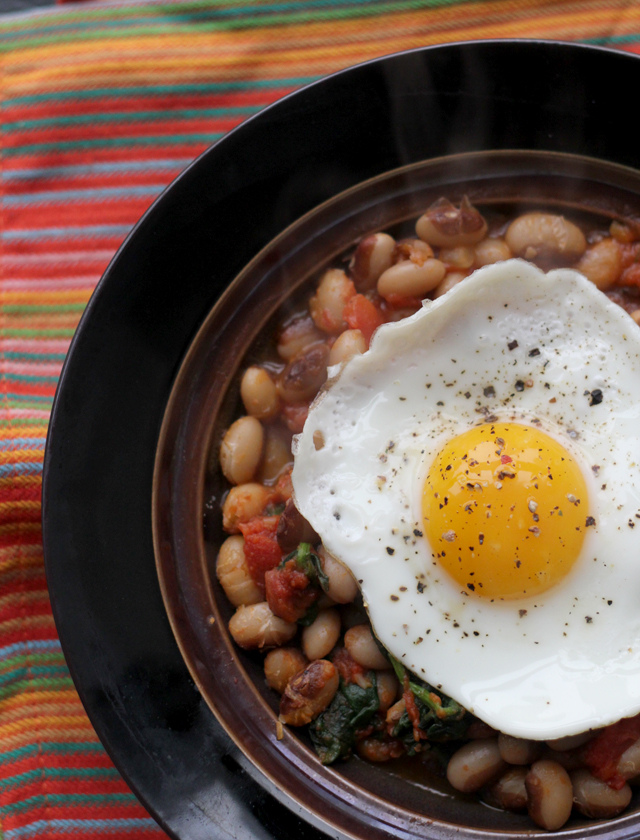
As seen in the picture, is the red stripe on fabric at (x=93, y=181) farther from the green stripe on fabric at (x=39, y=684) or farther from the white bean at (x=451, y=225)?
the green stripe on fabric at (x=39, y=684)

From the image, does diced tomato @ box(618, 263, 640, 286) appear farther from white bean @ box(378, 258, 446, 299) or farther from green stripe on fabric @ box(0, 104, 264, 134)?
green stripe on fabric @ box(0, 104, 264, 134)

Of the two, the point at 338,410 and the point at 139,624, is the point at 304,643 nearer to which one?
the point at 139,624

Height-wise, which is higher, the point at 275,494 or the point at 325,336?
the point at 325,336

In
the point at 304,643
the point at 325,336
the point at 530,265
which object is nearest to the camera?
the point at 530,265

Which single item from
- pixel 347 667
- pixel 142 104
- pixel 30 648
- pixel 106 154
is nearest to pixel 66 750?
pixel 30 648

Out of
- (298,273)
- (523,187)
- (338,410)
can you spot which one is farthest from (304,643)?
(523,187)

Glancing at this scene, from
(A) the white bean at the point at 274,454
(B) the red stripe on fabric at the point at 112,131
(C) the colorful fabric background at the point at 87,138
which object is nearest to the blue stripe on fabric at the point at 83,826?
(C) the colorful fabric background at the point at 87,138
